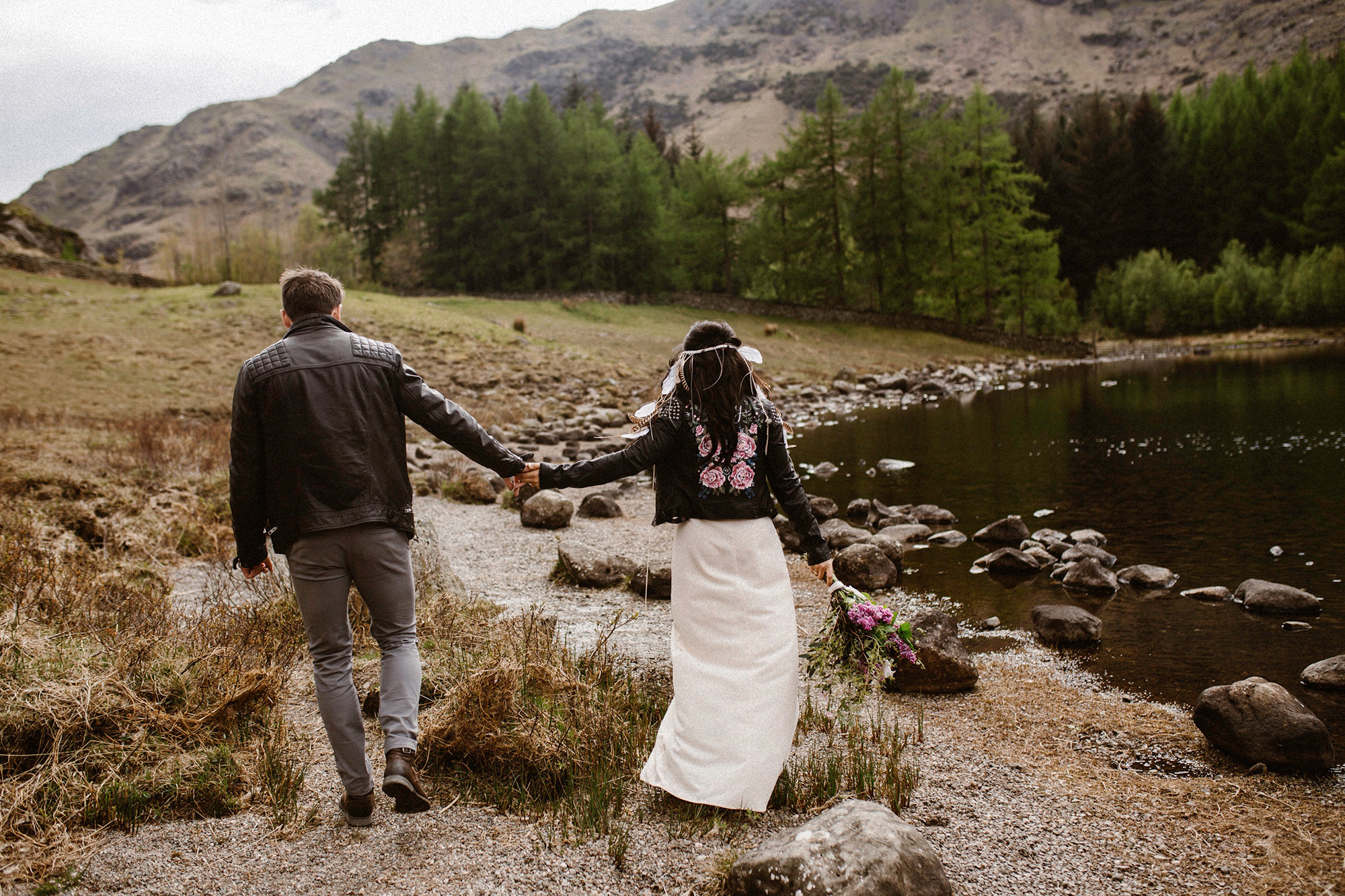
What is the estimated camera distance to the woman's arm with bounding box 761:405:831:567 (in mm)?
4527

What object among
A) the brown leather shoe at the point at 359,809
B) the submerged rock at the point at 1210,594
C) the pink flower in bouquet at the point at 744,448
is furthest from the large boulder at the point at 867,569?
the brown leather shoe at the point at 359,809

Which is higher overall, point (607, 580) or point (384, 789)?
point (384, 789)

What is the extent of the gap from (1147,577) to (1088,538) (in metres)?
1.91

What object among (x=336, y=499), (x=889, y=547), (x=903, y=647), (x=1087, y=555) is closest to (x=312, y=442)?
(x=336, y=499)

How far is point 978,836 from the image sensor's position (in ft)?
14.0

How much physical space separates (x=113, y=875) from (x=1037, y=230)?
181 ft

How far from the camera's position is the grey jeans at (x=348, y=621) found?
399cm

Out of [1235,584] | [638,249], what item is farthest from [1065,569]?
[638,249]

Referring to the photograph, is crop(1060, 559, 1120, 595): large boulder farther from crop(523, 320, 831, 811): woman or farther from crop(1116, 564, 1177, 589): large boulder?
crop(523, 320, 831, 811): woman

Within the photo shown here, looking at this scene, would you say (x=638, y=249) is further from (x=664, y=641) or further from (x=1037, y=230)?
(x=664, y=641)

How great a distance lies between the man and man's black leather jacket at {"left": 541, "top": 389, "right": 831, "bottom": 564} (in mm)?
1047

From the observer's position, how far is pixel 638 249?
6247cm

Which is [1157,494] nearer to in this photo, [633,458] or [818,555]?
[818,555]

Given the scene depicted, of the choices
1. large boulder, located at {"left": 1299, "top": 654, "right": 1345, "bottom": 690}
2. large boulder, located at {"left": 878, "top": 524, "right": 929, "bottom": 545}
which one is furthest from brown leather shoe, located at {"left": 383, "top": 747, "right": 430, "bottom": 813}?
large boulder, located at {"left": 878, "top": 524, "right": 929, "bottom": 545}
